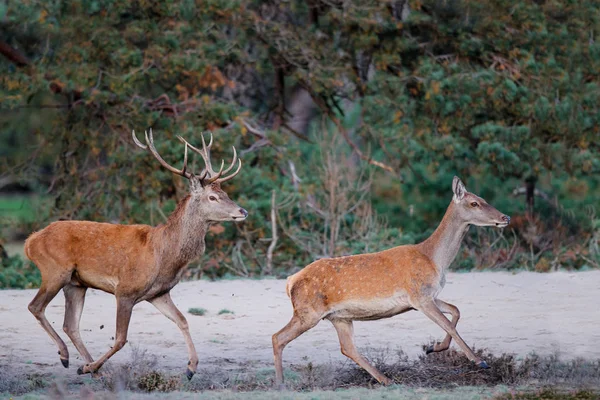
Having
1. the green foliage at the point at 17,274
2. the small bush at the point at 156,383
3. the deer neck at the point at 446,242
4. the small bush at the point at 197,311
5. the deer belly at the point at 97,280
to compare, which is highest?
the deer neck at the point at 446,242

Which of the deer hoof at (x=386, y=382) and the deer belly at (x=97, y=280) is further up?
the deer belly at (x=97, y=280)

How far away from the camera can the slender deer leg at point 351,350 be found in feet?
30.2

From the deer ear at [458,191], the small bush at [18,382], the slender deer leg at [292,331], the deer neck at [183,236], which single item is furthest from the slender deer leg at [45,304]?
the deer ear at [458,191]

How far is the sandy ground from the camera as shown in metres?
10.5

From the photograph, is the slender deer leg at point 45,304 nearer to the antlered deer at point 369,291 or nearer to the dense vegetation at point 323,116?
the antlered deer at point 369,291

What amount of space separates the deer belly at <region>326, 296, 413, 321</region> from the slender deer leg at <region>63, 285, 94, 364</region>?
2502 millimetres

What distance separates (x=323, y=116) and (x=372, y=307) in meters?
11.0

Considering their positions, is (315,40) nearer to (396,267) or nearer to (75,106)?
(75,106)

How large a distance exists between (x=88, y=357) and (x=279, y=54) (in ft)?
36.1

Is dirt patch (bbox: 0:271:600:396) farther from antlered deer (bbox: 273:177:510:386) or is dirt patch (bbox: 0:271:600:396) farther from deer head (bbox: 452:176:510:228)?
deer head (bbox: 452:176:510:228)

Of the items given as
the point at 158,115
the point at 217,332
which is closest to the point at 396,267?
the point at 217,332

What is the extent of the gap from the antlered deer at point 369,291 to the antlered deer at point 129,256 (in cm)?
98

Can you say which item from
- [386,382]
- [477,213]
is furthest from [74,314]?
[477,213]

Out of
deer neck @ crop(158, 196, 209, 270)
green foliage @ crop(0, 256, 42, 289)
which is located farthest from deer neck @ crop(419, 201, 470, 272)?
green foliage @ crop(0, 256, 42, 289)
